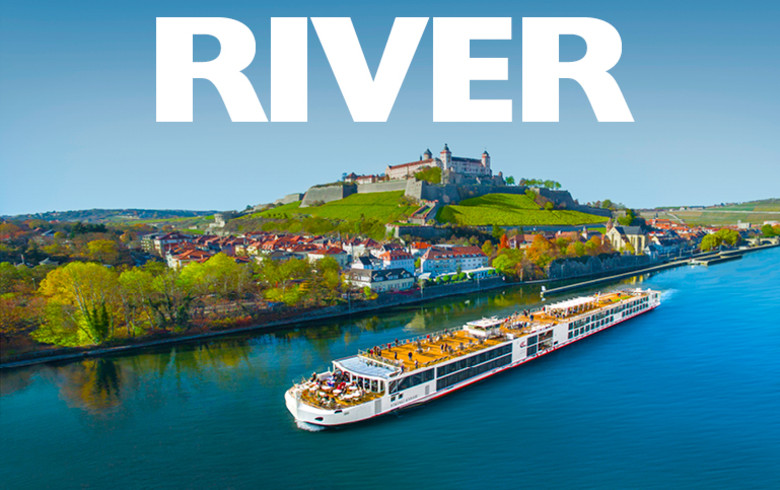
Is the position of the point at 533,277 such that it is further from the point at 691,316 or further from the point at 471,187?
the point at 471,187

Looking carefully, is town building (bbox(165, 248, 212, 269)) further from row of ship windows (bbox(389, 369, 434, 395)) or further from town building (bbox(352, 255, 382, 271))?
row of ship windows (bbox(389, 369, 434, 395))

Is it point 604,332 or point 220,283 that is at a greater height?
point 220,283

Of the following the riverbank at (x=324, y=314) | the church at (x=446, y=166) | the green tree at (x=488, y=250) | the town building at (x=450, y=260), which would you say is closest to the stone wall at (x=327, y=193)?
the church at (x=446, y=166)

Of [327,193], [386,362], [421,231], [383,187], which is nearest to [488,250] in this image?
[421,231]

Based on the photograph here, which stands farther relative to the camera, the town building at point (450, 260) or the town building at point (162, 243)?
the town building at point (162, 243)

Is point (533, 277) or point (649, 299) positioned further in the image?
point (533, 277)

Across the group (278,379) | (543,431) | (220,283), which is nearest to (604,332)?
(543,431)

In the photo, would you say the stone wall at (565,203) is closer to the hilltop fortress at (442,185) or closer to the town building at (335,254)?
the hilltop fortress at (442,185)

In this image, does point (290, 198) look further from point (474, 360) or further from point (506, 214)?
point (474, 360)
